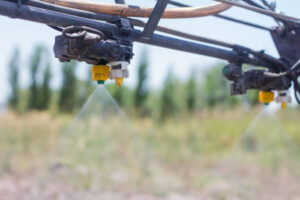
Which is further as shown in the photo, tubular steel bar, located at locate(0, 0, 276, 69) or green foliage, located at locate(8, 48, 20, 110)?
green foliage, located at locate(8, 48, 20, 110)

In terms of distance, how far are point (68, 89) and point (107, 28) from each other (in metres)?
9.97

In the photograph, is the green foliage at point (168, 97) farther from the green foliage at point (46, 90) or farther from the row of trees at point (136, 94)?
the green foliage at point (46, 90)

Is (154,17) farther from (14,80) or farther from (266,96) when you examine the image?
(14,80)

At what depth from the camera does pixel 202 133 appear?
419 inches

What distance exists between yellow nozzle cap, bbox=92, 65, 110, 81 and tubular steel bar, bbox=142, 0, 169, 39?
0.26 m

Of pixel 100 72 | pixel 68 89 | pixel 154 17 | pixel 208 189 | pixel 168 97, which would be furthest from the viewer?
pixel 168 97

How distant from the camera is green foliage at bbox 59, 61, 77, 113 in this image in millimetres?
10337

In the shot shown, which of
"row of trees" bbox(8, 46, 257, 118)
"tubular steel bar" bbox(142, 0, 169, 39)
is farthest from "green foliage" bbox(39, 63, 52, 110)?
"tubular steel bar" bbox(142, 0, 169, 39)

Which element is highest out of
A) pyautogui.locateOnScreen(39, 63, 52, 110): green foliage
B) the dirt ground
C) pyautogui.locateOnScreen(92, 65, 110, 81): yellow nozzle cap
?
pyautogui.locateOnScreen(92, 65, 110, 81): yellow nozzle cap

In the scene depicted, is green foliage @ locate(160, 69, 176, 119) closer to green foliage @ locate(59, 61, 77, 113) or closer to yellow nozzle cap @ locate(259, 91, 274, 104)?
green foliage @ locate(59, 61, 77, 113)

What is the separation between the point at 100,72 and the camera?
1541mm

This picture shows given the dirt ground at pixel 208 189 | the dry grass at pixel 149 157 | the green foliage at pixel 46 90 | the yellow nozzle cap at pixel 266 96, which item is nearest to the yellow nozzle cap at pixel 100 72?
the yellow nozzle cap at pixel 266 96

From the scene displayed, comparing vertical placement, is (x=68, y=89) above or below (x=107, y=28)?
below

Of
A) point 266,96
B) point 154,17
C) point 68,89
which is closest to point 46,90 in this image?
point 68,89
